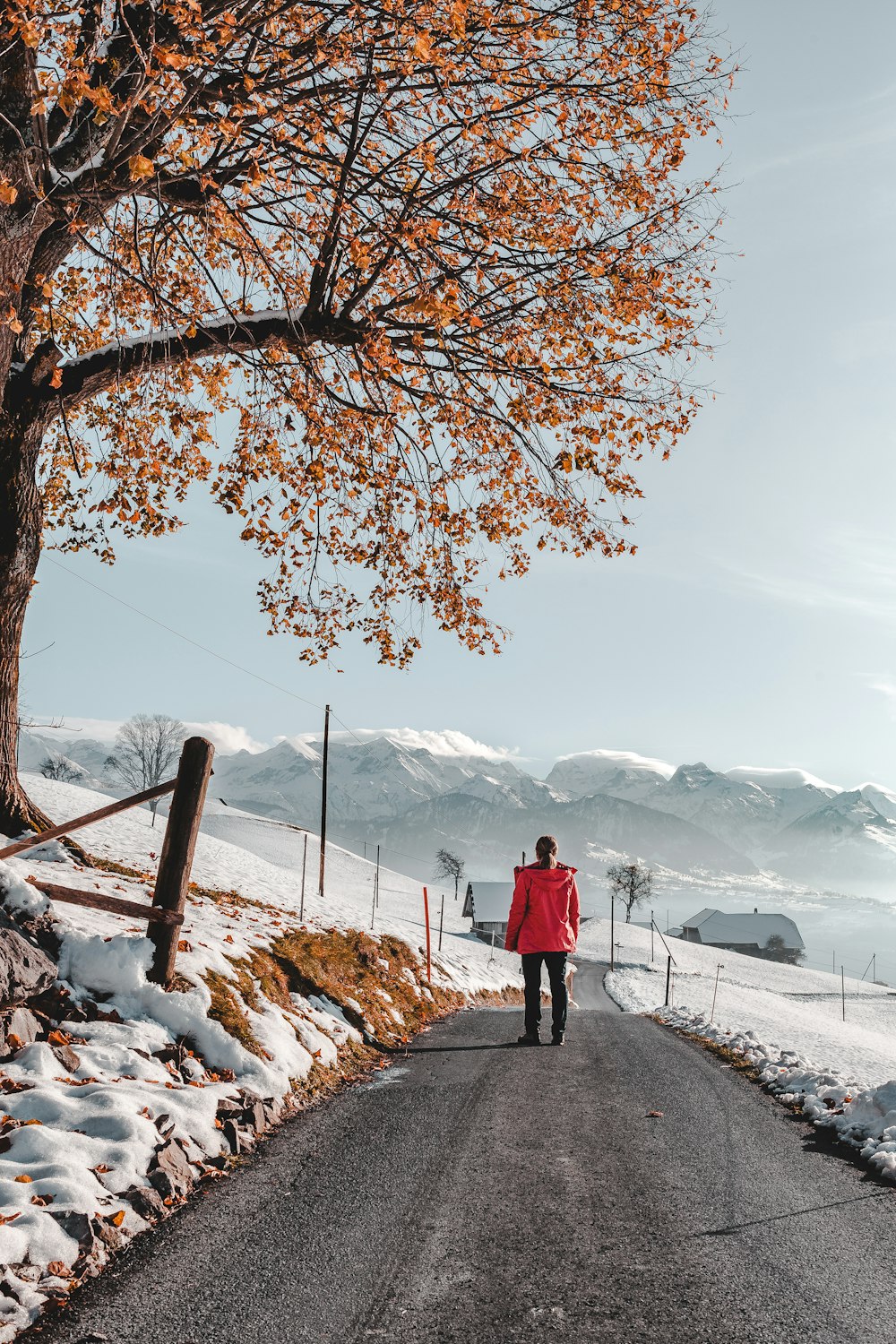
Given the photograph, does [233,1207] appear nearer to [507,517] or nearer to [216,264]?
[507,517]

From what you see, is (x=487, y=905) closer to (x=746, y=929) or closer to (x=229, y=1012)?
(x=746, y=929)

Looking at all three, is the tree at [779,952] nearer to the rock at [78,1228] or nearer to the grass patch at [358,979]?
the grass patch at [358,979]

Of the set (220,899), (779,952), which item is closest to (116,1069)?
(220,899)

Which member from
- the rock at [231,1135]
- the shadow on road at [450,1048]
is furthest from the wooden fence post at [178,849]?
the shadow on road at [450,1048]

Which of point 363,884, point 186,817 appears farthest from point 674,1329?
point 363,884

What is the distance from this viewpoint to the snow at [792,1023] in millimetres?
5848

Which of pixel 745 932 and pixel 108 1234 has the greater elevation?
pixel 108 1234

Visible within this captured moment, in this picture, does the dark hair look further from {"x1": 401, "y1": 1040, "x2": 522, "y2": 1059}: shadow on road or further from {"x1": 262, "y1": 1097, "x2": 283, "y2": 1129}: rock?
{"x1": 262, "y1": 1097, "x2": 283, "y2": 1129}: rock

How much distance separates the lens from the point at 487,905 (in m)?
99.9

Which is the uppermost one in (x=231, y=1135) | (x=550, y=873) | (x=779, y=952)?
(x=550, y=873)

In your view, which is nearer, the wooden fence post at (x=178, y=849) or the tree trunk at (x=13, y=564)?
the wooden fence post at (x=178, y=849)

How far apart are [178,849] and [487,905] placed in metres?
97.7

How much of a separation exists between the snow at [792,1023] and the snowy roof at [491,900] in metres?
12.5

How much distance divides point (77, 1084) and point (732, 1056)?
22.9 ft
